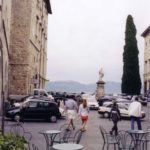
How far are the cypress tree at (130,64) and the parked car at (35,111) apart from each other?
40687mm

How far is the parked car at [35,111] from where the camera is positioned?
28859 mm

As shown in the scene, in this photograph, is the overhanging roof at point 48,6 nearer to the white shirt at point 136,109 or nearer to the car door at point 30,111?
the car door at point 30,111

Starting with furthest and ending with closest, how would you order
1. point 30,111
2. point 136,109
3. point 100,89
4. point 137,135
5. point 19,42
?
point 100,89
point 19,42
point 30,111
point 136,109
point 137,135

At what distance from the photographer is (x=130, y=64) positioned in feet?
229

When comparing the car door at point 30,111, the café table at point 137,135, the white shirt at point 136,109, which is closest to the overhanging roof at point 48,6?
the car door at point 30,111

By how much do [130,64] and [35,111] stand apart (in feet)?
140

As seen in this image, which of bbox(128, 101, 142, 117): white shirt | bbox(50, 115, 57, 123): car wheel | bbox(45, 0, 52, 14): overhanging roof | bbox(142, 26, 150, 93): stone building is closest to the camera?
bbox(128, 101, 142, 117): white shirt

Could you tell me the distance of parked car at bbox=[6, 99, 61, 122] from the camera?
28.9 metres

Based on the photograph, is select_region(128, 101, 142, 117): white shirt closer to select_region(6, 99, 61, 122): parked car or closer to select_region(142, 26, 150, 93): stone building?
select_region(6, 99, 61, 122): parked car

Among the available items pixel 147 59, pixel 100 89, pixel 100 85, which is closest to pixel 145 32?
pixel 147 59

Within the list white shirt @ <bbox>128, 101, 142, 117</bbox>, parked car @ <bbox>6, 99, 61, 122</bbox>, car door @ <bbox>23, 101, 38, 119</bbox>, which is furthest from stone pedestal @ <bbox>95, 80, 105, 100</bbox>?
white shirt @ <bbox>128, 101, 142, 117</bbox>

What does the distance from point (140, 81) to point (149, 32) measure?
24.9ft

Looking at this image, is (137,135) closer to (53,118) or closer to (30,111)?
(53,118)

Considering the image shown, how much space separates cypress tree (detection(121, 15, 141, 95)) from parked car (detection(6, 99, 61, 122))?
Answer: 1602 inches
